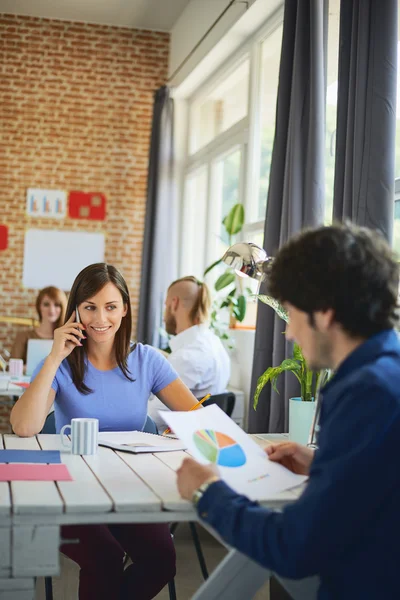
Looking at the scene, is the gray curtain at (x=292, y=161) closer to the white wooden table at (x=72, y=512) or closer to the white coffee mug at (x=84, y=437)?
the white coffee mug at (x=84, y=437)

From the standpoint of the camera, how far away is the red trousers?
201 cm

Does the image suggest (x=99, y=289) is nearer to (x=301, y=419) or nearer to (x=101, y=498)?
(x=301, y=419)

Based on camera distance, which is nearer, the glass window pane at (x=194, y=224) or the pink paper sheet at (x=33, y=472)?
the pink paper sheet at (x=33, y=472)

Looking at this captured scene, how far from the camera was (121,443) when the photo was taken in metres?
2.18

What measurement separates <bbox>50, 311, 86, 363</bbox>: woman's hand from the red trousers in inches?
23.3

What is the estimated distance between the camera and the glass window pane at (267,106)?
208 inches

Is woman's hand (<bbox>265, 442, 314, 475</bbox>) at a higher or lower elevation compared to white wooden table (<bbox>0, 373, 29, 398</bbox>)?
higher

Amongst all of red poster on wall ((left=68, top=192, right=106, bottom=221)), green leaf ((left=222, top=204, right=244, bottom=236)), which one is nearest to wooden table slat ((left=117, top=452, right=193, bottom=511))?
green leaf ((left=222, top=204, right=244, bottom=236))

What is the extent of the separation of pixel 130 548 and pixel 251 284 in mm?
3401

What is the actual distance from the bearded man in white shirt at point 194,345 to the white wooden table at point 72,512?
1.99 meters

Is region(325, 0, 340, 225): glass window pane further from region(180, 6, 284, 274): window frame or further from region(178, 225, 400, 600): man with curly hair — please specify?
region(178, 225, 400, 600): man with curly hair

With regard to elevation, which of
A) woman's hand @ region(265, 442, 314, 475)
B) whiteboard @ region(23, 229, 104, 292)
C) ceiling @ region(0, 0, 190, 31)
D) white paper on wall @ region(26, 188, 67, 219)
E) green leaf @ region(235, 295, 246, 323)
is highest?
ceiling @ region(0, 0, 190, 31)

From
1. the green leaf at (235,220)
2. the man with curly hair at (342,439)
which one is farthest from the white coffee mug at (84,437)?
the green leaf at (235,220)

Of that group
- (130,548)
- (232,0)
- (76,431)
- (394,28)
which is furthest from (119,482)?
(232,0)
